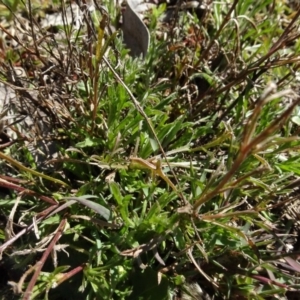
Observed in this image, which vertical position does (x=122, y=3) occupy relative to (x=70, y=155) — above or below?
above

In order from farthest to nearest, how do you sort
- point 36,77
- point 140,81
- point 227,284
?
point 140,81 → point 36,77 → point 227,284

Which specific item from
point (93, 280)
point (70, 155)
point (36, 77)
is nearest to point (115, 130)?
point (70, 155)

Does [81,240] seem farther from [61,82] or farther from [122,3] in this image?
[122,3]

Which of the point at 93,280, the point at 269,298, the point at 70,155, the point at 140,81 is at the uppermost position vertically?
the point at 140,81

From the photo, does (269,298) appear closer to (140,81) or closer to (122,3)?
(140,81)

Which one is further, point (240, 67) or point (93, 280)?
point (240, 67)

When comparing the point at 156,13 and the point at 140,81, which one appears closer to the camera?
the point at 140,81

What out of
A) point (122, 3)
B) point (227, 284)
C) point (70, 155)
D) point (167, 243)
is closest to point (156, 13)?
point (122, 3)

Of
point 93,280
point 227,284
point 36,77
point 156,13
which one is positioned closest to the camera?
point 93,280

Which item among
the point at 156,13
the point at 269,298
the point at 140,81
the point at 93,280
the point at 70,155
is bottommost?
the point at 269,298
